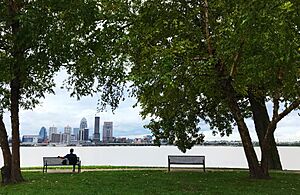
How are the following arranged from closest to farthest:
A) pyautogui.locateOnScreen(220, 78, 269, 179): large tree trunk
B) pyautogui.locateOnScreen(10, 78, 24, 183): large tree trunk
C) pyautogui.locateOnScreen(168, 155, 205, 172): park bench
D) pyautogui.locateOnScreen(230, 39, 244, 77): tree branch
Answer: pyautogui.locateOnScreen(230, 39, 244, 77): tree branch, pyautogui.locateOnScreen(10, 78, 24, 183): large tree trunk, pyautogui.locateOnScreen(220, 78, 269, 179): large tree trunk, pyautogui.locateOnScreen(168, 155, 205, 172): park bench

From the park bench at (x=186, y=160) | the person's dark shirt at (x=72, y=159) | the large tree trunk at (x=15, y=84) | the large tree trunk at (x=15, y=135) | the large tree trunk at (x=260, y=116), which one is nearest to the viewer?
the large tree trunk at (x=15, y=84)

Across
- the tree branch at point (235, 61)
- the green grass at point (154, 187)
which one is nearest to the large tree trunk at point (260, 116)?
the tree branch at point (235, 61)

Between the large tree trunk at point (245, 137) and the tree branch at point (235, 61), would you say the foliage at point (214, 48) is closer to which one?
the tree branch at point (235, 61)

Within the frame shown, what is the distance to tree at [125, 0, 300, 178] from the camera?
10.2 meters

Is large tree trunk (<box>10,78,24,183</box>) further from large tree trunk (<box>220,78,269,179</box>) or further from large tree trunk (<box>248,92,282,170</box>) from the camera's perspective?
large tree trunk (<box>248,92,282,170</box>)

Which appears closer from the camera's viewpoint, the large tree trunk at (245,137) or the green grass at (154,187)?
the green grass at (154,187)

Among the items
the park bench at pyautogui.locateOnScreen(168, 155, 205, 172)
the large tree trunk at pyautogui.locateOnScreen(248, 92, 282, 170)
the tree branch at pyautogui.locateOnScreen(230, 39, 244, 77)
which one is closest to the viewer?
the tree branch at pyautogui.locateOnScreen(230, 39, 244, 77)

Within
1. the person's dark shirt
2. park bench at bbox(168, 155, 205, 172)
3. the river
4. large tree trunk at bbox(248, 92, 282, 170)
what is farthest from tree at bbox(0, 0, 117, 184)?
the river

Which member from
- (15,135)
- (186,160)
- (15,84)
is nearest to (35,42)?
(15,84)

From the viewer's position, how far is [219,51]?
41.2 ft

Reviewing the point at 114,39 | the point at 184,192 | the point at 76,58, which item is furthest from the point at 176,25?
the point at 184,192

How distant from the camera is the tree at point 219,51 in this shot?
10.2m

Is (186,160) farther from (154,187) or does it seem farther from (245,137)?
(154,187)

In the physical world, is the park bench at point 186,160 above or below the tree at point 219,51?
below
